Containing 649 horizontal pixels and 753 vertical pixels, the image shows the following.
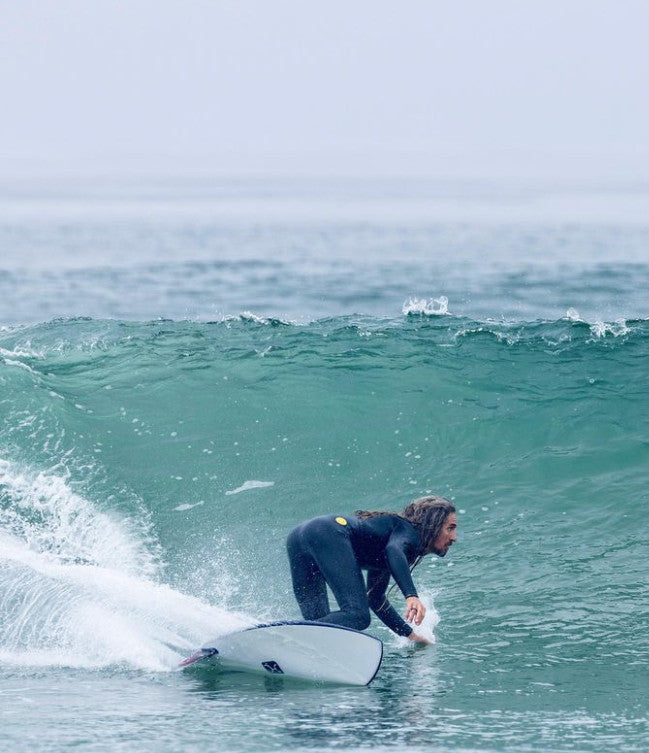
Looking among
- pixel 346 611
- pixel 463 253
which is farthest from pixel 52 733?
pixel 463 253

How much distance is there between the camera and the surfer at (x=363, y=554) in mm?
7297

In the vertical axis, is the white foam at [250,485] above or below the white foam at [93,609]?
above

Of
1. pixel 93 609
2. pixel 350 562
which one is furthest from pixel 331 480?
pixel 350 562

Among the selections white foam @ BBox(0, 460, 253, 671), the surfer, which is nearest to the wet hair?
the surfer

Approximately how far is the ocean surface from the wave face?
0.03 m

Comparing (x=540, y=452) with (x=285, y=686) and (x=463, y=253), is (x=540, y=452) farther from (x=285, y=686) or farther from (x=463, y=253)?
(x=463, y=253)

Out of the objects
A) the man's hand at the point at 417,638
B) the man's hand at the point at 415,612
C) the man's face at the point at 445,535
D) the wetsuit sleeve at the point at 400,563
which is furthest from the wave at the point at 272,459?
the man's hand at the point at 415,612

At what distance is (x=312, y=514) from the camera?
10.9m

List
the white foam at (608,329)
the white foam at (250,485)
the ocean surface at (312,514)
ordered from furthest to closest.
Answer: the white foam at (608,329), the white foam at (250,485), the ocean surface at (312,514)

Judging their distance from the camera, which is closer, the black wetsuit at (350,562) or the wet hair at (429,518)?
the black wetsuit at (350,562)

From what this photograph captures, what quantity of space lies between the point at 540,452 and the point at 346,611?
5052mm

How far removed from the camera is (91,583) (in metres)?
8.41

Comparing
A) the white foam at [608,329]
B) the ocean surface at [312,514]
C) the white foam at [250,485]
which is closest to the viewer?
the ocean surface at [312,514]

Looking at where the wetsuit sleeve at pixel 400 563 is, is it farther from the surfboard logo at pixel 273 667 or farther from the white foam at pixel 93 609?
the white foam at pixel 93 609
